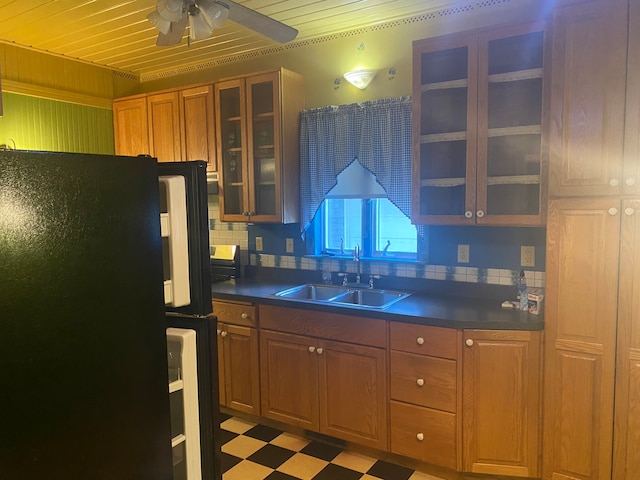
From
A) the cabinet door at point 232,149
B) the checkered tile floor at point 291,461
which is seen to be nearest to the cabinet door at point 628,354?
the checkered tile floor at point 291,461

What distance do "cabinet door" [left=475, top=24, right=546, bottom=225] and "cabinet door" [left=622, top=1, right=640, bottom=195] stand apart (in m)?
0.40

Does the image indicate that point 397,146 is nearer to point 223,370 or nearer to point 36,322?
point 223,370

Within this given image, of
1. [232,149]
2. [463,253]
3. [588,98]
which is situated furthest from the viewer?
[232,149]

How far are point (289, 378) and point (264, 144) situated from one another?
1557 mm

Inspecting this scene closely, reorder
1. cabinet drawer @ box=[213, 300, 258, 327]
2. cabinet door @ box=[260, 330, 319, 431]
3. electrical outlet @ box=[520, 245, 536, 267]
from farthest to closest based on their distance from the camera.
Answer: cabinet drawer @ box=[213, 300, 258, 327] < cabinet door @ box=[260, 330, 319, 431] < electrical outlet @ box=[520, 245, 536, 267]

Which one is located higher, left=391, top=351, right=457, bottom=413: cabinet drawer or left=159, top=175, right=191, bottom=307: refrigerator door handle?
left=159, top=175, right=191, bottom=307: refrigerator door handle

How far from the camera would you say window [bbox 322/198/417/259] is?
322 centimetres

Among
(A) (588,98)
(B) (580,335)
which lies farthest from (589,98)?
(B) (580,335)

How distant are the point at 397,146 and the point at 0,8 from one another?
2.41 m

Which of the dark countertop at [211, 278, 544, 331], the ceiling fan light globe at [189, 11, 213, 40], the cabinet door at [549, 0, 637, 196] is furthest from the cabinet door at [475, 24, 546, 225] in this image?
the ceiling fan light globe at [189, 11, 213, 40]

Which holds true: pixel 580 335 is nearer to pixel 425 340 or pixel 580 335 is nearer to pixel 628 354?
pixel 628 354

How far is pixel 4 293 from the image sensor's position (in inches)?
37.2

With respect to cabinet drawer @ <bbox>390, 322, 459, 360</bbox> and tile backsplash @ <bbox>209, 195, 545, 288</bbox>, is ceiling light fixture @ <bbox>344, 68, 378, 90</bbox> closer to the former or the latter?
tile backsplash @ <bbox>209, 195, 545, 288</bbox>

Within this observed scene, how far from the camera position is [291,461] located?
108 inches
